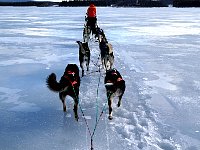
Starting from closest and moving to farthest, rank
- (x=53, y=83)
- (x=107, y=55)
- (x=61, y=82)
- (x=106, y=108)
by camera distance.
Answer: (x=53, y=83) → (x=61, y=82) → (x=106, y=108) → (x=107, y=55)

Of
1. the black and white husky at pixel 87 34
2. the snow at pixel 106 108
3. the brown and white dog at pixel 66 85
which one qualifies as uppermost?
the brown and white dog at pixel 66 85

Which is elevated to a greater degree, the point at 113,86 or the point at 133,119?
the point at 113,86

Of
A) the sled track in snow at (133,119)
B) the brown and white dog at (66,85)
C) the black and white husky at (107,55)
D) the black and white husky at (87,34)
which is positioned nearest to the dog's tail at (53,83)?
→ the brown and white dog at (66,85)

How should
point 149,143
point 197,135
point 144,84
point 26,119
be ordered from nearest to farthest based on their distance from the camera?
1. point 149,143
2. point 197,135
3. point 26,119
4. point 144,84

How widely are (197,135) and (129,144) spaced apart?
820 mm

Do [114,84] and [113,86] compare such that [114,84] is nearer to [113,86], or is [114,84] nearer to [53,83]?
[113,86]

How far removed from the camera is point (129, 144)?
128 inches

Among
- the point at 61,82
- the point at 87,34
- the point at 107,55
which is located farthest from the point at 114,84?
the point at 87,34

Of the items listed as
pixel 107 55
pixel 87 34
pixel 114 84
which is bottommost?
pixel 87 34

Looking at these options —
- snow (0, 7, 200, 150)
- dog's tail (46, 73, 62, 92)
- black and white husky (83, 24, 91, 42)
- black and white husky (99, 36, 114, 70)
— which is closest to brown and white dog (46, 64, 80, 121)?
dog's tail (46, 73, 62, 92)

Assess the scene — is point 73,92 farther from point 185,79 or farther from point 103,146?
point 185,79

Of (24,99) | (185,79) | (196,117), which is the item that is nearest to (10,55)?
(24,99)

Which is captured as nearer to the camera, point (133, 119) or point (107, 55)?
point (133, 119)

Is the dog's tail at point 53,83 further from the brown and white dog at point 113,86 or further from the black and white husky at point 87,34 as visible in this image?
the black and white husky at point 87,34
